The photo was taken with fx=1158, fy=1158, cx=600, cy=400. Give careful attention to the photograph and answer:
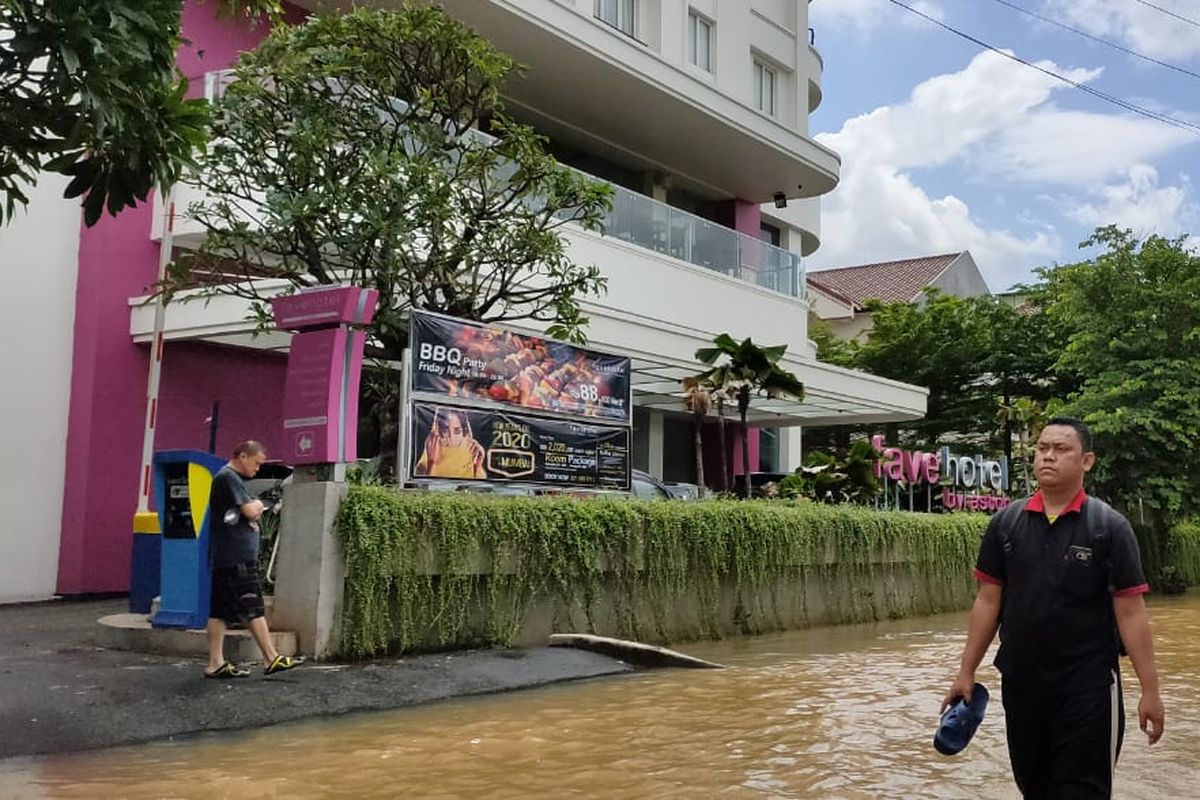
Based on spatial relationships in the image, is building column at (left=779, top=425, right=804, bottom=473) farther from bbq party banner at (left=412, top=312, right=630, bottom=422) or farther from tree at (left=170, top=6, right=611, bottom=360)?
tree at (left=170, top=6, right=611, bottom=360)

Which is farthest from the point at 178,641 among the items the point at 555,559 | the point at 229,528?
the point at 555,559

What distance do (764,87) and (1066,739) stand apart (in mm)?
24068

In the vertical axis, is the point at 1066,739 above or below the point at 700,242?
below

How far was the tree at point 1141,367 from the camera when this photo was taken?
79.5ft

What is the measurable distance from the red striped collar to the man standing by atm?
232 inches

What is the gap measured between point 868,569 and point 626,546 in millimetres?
5741

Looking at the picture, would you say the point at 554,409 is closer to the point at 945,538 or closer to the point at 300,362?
the point at 300,362

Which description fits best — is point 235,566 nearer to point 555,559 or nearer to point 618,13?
point 555,559

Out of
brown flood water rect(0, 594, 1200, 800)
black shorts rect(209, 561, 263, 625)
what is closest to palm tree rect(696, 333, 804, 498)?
brown flood water rect(0, 594, 1200, 800)

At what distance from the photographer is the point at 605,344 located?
16.3 meters

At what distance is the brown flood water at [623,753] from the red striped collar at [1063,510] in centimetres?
236

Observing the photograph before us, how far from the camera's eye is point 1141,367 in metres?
24.7

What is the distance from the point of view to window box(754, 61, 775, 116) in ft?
85.7

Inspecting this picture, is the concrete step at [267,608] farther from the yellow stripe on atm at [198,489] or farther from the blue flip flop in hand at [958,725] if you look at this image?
the blue flip flop in hand at [958,725]
